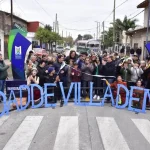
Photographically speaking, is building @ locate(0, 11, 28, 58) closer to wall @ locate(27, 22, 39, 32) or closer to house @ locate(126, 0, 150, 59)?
house @ locate(126, 0, 150, 59)

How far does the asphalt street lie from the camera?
21.0ft

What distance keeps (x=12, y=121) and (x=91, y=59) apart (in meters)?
4.57

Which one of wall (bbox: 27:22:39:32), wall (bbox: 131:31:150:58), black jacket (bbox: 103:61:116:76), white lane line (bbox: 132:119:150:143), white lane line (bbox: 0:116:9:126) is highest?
wall (bbox: 27:22:39:32)

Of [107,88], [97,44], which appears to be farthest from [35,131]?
[97,44]

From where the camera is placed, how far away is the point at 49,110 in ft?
31.6

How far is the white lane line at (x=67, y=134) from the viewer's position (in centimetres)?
629

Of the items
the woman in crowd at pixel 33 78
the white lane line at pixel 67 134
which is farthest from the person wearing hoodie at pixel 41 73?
the white lane line at pixel 67 134

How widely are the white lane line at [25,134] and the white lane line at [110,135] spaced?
5.49 feet

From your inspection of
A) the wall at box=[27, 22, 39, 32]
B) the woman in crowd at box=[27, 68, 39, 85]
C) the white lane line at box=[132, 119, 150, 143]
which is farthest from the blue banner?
the wall at box=[27, 22, 39, 32]

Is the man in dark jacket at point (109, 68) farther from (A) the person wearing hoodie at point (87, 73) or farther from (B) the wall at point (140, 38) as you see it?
(B) the wall at point (140, 38)

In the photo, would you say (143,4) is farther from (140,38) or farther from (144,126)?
(144,126)

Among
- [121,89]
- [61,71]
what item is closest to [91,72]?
[61,71]

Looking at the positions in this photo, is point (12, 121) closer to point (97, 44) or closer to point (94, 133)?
point (94, 133)

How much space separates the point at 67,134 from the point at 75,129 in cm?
45
